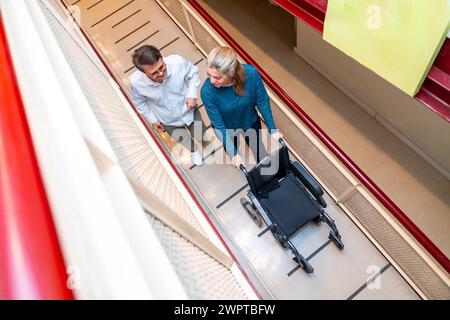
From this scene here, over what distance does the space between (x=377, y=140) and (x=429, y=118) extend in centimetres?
72

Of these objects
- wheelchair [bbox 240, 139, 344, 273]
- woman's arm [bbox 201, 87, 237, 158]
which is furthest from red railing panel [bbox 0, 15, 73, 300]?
wheelchair [bbox 240, 139, 344, 273]

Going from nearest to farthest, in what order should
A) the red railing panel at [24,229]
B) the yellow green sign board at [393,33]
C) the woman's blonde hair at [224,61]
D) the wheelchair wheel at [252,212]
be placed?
the red railing panel at [24,229]
the yellow green sign board at [393,33]
the woman's blonde hair at [224,61]
the wheelchair wheel at [252,212]

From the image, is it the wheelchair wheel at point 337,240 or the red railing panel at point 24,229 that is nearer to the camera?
the red railing panel at point 24,229

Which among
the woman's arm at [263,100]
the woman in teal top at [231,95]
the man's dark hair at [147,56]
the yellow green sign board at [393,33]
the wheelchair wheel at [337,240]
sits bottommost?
the wheelchair wheel at [337,240]

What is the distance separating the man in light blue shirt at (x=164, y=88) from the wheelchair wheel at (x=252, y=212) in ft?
3.50

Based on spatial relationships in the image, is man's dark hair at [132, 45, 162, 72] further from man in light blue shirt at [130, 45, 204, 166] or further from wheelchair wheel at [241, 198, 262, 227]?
wheelchair wheel at [241, 198, 262, 227]

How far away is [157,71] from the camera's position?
2.36 metres

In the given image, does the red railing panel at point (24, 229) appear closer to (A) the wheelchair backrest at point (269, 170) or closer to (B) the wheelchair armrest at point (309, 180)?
(A) the wheelchair backrest at point (269, 170)

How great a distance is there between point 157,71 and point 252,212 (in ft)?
5.76

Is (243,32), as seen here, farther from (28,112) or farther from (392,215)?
(28,112)

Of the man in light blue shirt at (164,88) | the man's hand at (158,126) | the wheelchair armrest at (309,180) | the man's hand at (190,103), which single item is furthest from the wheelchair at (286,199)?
the man's hand at (158,126)

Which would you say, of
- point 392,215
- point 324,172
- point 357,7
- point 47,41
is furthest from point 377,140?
point 47,41

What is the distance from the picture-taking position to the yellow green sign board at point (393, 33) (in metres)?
1.76

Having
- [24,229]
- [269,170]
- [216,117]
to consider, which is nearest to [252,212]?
[269,170]
